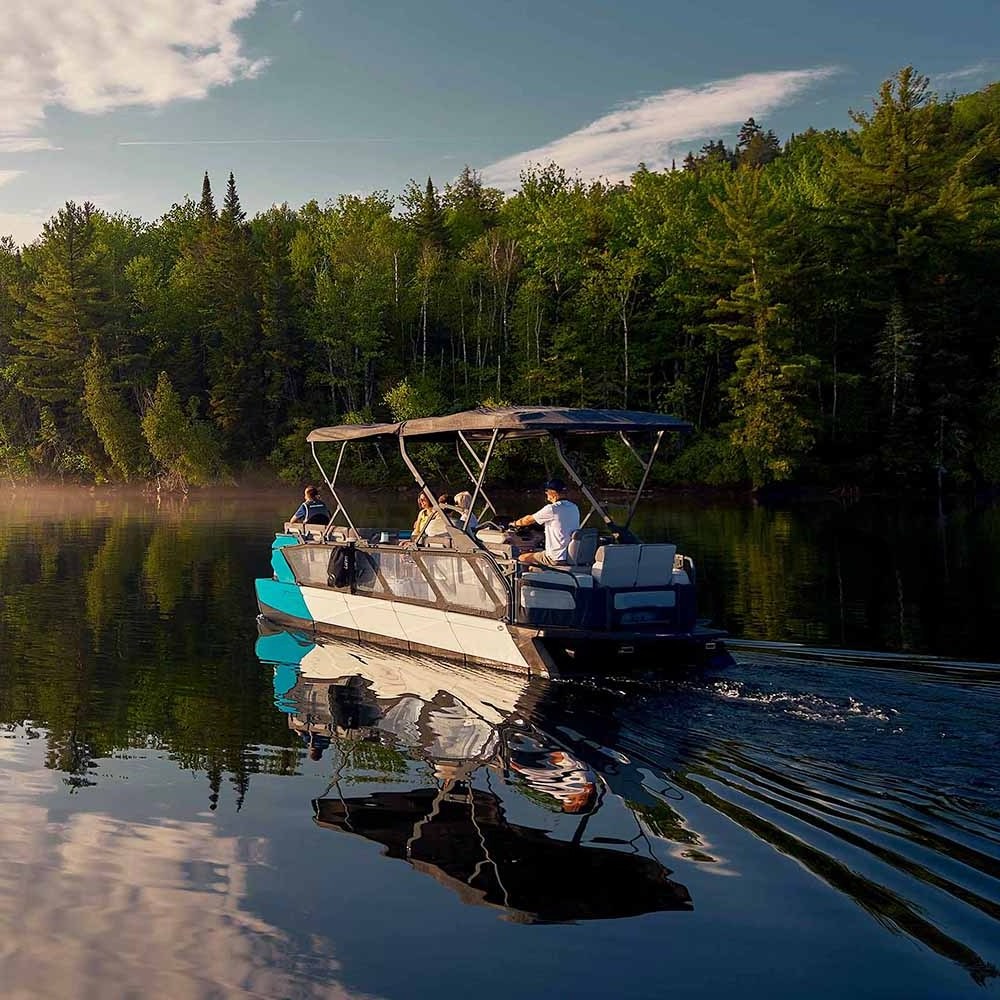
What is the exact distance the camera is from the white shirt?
12.2 m

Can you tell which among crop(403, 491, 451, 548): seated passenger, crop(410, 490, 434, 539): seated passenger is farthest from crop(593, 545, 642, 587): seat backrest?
crop(410, 490, 434, 539): seated passenger

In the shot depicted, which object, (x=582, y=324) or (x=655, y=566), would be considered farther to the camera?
(x=582, y=324)

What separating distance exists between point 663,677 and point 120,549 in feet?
68.3

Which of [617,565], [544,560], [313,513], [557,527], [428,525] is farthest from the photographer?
[313,513]

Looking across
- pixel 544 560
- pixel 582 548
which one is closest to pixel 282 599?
pixel 544 560

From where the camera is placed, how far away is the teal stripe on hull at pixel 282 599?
51.9 ft

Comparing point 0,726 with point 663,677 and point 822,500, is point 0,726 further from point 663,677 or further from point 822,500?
point 822,500

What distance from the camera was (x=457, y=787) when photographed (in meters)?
8.03

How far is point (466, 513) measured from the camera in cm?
1348

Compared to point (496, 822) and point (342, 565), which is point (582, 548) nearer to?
point (342, 565)

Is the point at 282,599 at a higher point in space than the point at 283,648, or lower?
higher

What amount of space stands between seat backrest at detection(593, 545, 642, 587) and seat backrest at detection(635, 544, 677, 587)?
0.06 metres

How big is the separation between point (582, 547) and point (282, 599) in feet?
19.9

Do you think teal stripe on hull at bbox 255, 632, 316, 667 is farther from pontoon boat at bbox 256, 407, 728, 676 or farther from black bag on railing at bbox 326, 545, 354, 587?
black bag on railing at bbox 326, 545, 354, 587
